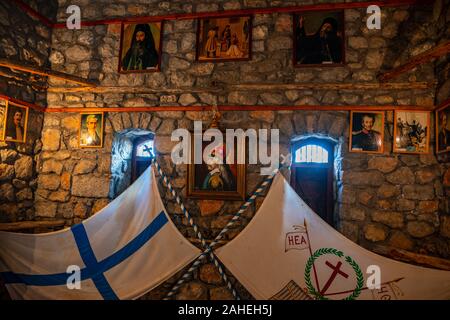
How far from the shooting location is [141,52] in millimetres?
3557

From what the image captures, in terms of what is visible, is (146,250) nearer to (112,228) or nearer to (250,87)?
(112,228)

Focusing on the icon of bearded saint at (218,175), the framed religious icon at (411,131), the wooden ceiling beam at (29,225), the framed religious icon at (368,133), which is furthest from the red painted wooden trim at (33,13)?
the framed religious icon at (411,131)

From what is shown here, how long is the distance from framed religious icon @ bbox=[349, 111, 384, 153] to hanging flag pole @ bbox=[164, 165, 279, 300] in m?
0.96

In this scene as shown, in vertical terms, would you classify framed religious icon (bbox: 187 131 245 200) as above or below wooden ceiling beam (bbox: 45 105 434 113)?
below

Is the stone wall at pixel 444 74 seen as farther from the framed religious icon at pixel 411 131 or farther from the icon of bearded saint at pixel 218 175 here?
the icon of bearded saint at pixel 218 175

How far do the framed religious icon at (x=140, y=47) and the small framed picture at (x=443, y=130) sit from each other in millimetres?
3300

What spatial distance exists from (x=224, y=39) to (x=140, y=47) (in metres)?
1.13

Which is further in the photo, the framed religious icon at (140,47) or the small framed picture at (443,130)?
the framed religious icon at (140,47)

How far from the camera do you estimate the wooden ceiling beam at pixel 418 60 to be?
2.38 m

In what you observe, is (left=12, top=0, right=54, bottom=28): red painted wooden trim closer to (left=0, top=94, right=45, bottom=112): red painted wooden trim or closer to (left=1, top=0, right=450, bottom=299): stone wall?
(left=1, top=0, right=450, bottom=299): stone wall

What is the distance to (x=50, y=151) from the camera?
3580 mm

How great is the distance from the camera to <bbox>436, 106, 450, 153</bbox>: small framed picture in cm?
273

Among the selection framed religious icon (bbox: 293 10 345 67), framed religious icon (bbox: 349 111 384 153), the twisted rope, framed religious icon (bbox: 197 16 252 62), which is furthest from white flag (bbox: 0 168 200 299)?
framed religious icon (bbox: 293 10 345 67)
